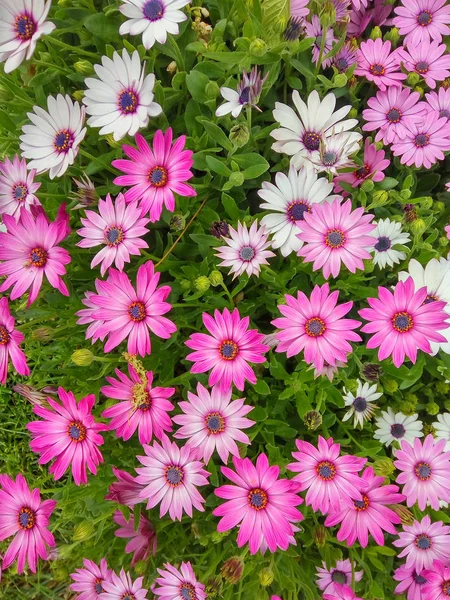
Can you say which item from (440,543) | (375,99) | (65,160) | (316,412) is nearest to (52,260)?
(65,160)

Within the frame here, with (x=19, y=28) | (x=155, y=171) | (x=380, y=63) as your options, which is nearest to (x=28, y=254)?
(x=155, y=171)

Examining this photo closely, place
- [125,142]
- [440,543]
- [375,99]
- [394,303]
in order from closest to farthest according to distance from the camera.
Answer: [394,303], [125,142], [440,543], [375,99]

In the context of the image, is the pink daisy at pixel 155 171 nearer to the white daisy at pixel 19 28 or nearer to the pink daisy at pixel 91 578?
the white daisy at pixel 19 28

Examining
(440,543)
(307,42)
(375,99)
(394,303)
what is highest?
(375,99)

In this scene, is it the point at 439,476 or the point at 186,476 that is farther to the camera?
the point at 439,476

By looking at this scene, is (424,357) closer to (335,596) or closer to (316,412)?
(316,412)

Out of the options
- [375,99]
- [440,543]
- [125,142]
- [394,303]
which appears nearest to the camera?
[394,303]

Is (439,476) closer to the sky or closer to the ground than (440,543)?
closer to the sky
